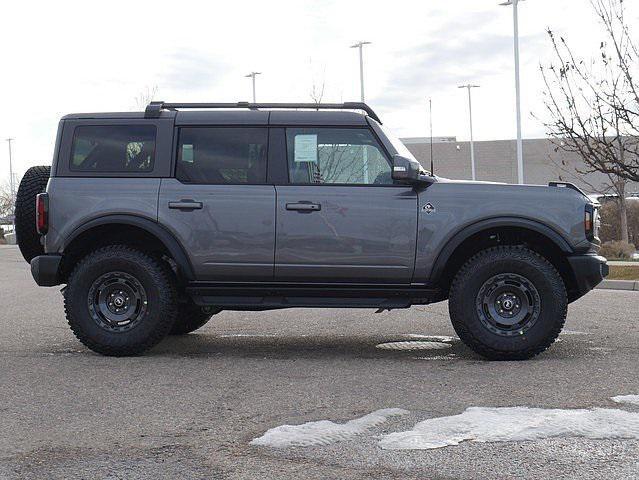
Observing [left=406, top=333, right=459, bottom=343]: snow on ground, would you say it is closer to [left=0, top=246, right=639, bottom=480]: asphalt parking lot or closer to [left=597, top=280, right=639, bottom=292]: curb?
[left=0, top=246, right=639, bottom=480]: asphalt parking lot

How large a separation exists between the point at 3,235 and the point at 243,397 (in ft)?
182

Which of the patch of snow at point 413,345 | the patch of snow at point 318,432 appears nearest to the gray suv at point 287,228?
the patch of snow at point 413,345

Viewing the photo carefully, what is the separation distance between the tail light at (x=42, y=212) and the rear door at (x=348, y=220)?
6.41 ft

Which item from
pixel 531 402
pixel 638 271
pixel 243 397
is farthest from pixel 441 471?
pixel 638 271

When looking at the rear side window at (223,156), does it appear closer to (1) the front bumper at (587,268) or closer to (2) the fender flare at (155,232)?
(2) the fender flare at (155,232)

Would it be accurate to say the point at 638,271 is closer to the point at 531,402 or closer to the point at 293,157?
the point at 293,157

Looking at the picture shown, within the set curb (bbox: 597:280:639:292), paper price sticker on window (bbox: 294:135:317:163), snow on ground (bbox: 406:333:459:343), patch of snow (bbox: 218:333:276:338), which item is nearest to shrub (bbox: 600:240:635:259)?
curb (bbox: 597:280:639:292)

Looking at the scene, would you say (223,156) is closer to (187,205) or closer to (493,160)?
(187,205)

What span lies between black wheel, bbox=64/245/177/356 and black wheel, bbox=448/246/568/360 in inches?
94.6

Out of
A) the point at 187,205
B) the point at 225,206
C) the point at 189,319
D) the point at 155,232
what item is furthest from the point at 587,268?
the point at 189,319

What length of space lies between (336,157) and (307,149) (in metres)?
0.25

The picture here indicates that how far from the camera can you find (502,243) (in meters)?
8.28

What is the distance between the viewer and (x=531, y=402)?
6098mm

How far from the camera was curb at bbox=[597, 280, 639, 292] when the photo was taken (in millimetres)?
16734
